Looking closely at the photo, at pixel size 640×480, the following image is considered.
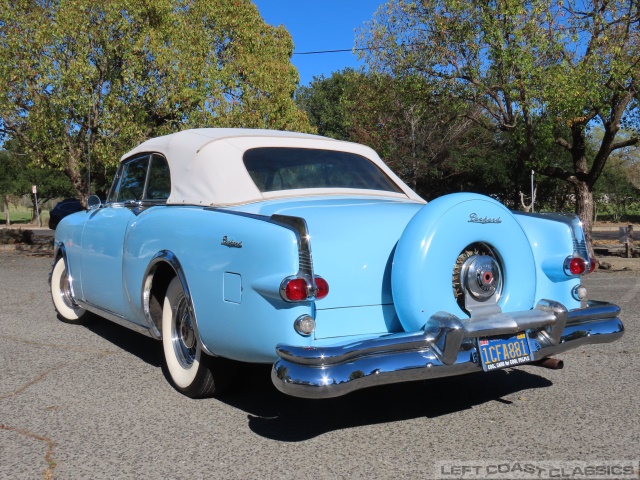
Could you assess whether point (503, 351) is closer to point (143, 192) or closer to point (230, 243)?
point (230, 243)

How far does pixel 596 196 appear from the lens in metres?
38.6

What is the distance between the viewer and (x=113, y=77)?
14656 mm

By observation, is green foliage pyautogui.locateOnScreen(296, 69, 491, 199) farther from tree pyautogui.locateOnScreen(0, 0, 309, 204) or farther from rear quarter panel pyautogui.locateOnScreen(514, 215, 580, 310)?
rear quarter panel pyautogui.locateOnScreen(514, 215, 580, 310)

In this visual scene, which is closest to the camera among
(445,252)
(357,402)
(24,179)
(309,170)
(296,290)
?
(296,290)

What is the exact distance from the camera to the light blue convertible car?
3379mm

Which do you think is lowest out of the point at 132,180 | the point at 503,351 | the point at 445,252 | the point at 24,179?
the point at 24,179

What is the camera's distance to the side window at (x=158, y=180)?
5031 millimetres

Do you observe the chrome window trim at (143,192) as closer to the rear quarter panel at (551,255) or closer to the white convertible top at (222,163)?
the white convertible top at (222,163)

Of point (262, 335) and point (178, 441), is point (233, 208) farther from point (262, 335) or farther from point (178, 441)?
point (178, 441)

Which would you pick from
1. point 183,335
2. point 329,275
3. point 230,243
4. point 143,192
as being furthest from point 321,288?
point 143,192

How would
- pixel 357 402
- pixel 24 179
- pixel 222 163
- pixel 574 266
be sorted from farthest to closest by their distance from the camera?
pixel 24 179, pixel 222 163, pixel 357 402, pixel 574 266

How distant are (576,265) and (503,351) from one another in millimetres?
954

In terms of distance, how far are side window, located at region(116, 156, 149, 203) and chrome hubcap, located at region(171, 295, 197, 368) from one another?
4.15 feet

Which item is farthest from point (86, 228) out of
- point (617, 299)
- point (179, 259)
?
point (617, 299)
